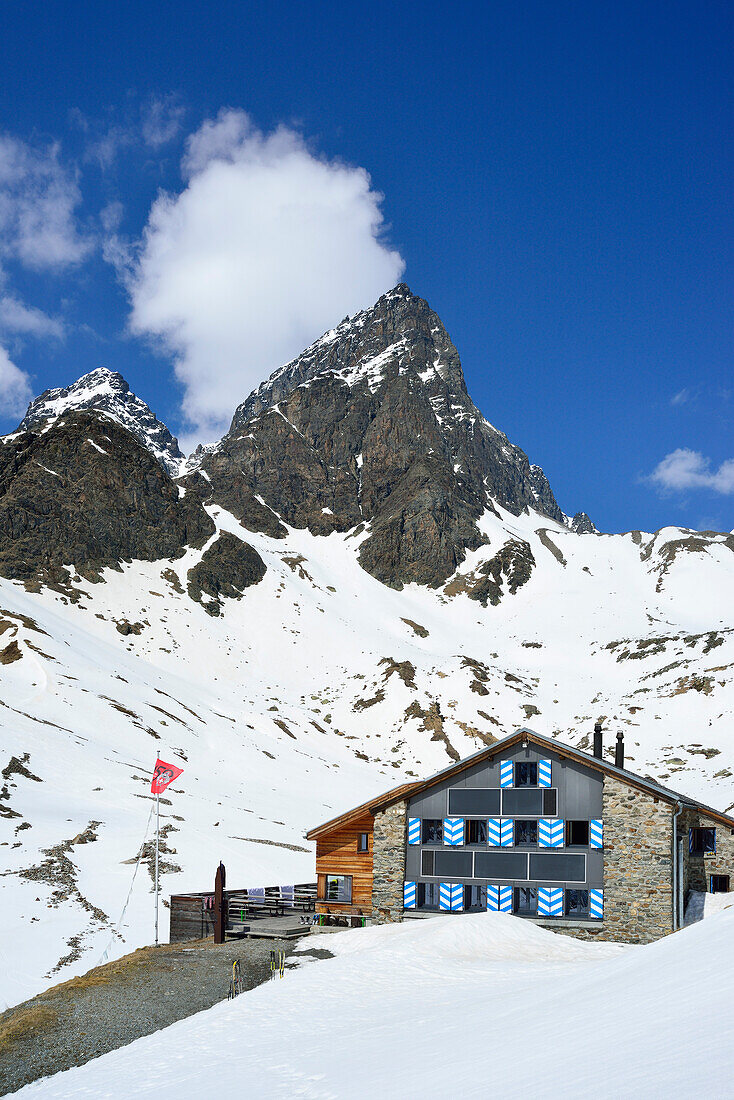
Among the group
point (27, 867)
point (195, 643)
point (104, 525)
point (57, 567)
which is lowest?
point (27, 867)

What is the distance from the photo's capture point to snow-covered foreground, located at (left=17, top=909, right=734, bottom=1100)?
920 centimetres

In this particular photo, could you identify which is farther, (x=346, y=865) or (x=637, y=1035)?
(x=346, y=865)

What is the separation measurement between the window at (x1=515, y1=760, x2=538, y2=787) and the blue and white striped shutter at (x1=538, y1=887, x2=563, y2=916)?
387 cm

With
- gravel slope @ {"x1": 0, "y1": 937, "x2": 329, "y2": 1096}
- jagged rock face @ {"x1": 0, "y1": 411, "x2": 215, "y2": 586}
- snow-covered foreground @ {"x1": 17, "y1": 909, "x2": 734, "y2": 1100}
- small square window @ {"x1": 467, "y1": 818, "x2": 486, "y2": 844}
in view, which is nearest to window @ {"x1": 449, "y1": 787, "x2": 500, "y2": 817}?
small square window @ {"x1": 467, "y1": 818, "x2": 486, "y2": 844}

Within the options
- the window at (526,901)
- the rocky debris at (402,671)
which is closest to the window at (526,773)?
the window at (526,901)

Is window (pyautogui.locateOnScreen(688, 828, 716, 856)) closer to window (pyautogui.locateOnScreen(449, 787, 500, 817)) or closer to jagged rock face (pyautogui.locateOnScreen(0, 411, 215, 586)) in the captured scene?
window (pyautogui.locateOnScreen(449, 787, 500, 817))

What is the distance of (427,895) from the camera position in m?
33.6

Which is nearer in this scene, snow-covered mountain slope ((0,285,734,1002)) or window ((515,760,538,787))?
window ((515,760,538,787))

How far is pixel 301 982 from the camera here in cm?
2348

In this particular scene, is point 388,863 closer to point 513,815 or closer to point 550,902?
point 513,815

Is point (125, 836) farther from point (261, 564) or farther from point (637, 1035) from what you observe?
point (261, 564)

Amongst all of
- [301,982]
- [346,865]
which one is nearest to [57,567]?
[346,865]

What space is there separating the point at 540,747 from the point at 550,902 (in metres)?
→ 5.66

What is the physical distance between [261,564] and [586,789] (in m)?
130
